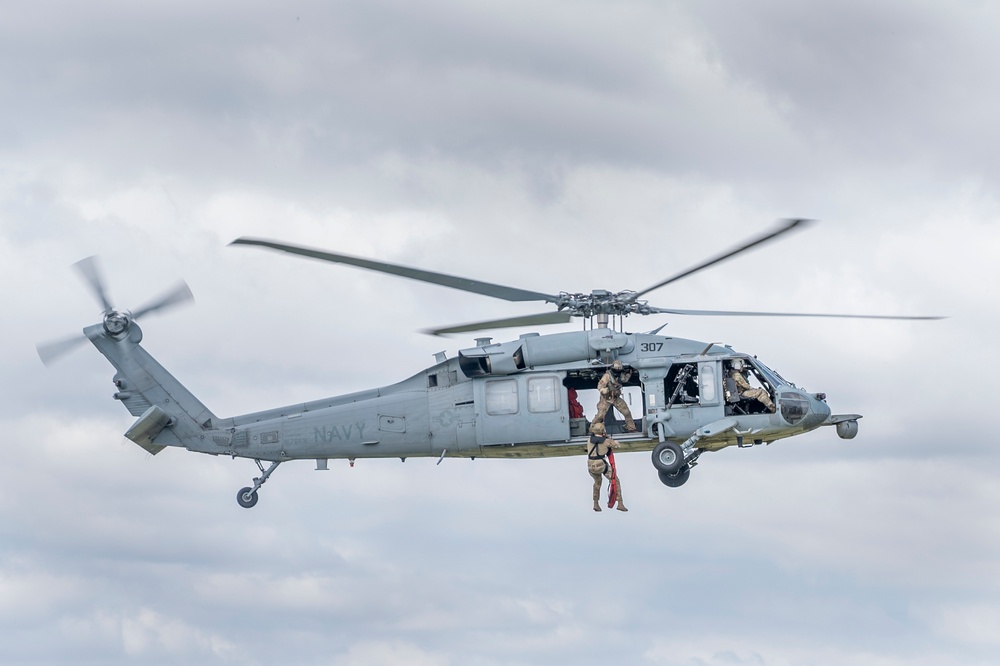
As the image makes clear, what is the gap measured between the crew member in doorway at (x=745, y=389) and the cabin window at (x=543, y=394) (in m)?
4.01

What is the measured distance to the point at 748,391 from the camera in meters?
29.6

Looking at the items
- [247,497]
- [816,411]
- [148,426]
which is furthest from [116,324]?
[816,411]

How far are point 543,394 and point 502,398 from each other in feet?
3.15

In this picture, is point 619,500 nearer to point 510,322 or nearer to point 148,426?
point 510,322

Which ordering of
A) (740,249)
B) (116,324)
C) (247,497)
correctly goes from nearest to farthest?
(740,249), (247,497), (116,324)

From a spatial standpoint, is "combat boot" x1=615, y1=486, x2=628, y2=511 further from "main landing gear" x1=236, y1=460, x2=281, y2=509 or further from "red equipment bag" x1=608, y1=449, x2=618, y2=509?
"main landing gear" x1=236, y1=460, x2=281, y2=509

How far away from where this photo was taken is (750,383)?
29.9 meters

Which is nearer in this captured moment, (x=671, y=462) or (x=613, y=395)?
(x=671, y=462)

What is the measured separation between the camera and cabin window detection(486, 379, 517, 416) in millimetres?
30116

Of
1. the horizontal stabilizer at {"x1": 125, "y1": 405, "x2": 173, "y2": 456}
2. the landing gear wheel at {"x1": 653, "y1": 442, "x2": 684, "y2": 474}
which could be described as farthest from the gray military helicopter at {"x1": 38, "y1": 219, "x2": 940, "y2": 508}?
the horizontal stabilizer at {"x1": 125, "y1": 405, "x2": 173, "y2": 456}

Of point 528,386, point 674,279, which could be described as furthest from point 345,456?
point 674,279

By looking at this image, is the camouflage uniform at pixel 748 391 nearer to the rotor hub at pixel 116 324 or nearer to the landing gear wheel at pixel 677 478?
the landing gear wheel at pixel 677 478

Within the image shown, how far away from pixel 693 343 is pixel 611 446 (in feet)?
10.1

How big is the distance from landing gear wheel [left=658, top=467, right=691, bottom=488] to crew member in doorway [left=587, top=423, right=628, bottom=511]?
1.08 metres
